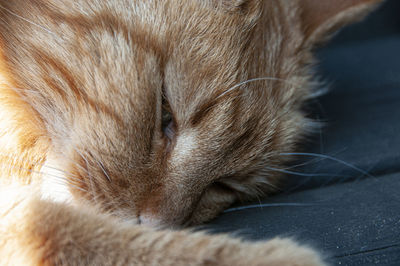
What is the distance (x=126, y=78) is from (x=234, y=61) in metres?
0.33

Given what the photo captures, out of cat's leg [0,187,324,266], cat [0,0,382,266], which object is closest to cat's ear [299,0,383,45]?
cat [0,0,382,266]

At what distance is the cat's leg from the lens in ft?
A: 3.04

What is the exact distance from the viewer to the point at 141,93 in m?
1.16

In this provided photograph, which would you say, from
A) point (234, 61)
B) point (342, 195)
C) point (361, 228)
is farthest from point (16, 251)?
point (342, 195)

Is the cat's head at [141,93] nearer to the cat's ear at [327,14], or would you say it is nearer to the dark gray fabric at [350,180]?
the dark gray fabric at [350,180]

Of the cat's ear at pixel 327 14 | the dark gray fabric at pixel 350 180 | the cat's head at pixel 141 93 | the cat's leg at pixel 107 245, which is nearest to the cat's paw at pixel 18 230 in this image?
the cat's leg at pixel 107 245

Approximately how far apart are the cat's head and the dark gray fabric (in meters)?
0.20

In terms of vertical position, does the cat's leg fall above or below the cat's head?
below

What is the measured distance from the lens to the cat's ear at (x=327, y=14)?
165 centimetres

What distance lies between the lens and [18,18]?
4.02 ft

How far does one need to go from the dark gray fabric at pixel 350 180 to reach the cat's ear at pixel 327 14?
16.7 inches

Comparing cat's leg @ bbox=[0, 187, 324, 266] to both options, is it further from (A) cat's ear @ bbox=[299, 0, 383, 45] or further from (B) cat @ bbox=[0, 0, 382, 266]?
(A) cat's ear @ bbox=[299, 0, 383, 45]

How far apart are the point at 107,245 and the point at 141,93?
16.3 inches

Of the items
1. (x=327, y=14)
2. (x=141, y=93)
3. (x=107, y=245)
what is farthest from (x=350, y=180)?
(x=107, y=245)
